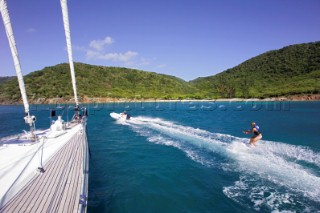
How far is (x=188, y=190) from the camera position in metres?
12.1

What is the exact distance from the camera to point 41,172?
9664 millimetres

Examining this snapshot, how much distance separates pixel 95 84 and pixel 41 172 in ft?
464

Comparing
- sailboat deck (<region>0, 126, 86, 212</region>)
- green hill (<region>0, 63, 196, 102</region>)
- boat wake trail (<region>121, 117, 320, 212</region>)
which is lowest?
boat wake trail (<region>121, 117, 320, 212</region>)

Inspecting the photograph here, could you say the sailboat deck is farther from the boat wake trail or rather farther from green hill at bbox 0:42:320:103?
green hill at bbox 0:42:320:103

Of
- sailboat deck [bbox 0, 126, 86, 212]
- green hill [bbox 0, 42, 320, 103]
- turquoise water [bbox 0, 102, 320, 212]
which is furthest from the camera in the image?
green hill [bbox 0, 42, 320, 103]

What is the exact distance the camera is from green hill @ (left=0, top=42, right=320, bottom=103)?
127875 millimetres

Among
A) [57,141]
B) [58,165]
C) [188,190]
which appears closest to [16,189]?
[58,165]

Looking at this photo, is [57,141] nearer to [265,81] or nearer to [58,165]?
[58,165]

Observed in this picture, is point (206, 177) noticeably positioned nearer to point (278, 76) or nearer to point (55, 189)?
point (55, 189)

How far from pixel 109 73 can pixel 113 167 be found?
16155cm

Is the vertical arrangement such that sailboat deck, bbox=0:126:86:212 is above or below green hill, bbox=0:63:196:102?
below

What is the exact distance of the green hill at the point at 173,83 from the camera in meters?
128

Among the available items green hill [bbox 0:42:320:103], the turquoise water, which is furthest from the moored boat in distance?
green hill [bbox 0:42:320:103]

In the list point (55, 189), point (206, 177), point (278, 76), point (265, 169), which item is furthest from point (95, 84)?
point (55, 189)
